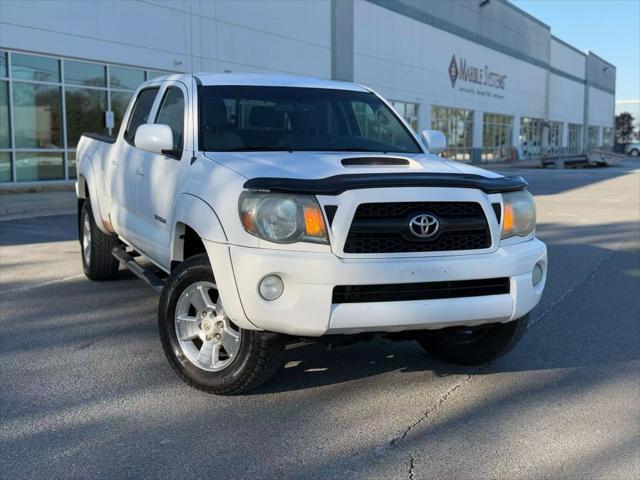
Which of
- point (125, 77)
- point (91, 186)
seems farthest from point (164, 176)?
point (125, 77)

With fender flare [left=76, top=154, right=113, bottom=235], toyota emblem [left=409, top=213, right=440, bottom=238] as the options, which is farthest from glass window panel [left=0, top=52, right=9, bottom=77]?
toyota emblem [left=409, top=213, right=440, bottom=238]

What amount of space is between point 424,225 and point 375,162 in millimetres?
→ 722

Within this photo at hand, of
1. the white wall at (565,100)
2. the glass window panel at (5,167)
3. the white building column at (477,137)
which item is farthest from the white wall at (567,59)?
the glass window panel at (5,167)

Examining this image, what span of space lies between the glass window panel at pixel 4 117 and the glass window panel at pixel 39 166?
443 millimetres

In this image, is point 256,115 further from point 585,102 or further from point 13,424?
point 585,102

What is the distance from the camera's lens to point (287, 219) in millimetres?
3455

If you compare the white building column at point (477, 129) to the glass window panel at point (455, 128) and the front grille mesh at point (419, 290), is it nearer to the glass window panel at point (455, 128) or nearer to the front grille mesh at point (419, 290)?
the glass window panel at point (455, 128)

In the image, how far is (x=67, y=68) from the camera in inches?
730

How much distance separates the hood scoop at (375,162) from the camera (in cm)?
402

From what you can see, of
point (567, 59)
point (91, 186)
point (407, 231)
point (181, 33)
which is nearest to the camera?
point (407, 231)

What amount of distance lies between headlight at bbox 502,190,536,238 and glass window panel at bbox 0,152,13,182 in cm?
1660

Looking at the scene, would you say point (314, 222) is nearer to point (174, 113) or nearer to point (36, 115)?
point (174, 113)

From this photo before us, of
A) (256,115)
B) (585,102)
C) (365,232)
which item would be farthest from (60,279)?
(585,102)

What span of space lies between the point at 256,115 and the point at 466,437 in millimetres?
2778
